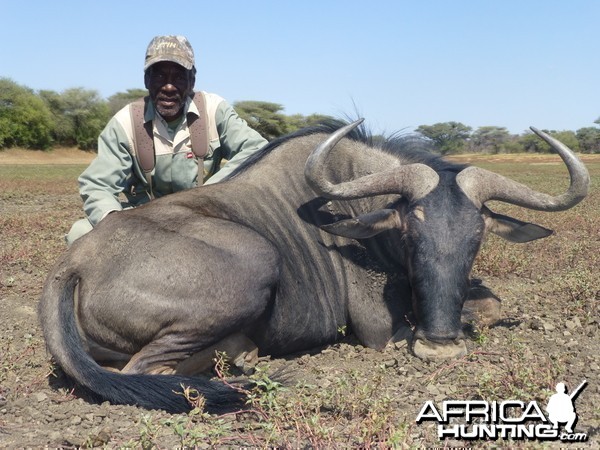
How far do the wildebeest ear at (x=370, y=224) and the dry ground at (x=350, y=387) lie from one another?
33.9 inches

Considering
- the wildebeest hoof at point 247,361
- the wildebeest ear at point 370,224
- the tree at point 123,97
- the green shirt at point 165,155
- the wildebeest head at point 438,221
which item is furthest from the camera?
the tree at point 123,97

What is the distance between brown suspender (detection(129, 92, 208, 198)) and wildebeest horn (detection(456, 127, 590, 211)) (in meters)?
2.56

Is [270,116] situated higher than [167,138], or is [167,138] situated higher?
[167,138]

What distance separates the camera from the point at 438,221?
4.55m

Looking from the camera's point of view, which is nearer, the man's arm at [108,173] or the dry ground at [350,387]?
the dry ground at [350,387]

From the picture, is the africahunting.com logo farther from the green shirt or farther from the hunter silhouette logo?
the green shirt

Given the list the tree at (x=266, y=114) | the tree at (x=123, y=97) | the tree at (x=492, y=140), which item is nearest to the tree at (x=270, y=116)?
the tree at (x=266, y=114)

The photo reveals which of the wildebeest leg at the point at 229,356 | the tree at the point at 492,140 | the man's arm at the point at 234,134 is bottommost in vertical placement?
the tree at the point at 492,140

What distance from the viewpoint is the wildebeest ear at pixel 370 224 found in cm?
489

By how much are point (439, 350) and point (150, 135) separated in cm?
330

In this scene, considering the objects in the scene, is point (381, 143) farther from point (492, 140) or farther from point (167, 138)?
point (492, 140)

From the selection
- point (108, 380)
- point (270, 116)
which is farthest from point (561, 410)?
point (270, 116)

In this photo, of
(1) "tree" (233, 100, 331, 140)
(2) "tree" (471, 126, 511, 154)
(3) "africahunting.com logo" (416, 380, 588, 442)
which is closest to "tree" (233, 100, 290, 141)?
(1) "tree" (233, 100, 331, 140)

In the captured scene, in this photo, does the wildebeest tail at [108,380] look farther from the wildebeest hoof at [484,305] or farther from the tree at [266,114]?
the tree at [266,114]
